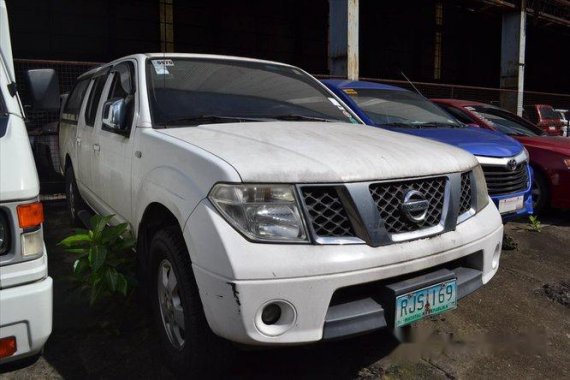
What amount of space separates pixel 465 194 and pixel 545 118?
11.2 m

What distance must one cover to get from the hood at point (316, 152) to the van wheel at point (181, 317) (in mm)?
480

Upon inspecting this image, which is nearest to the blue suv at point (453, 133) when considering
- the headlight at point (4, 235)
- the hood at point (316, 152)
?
the hood at point (316, 152)

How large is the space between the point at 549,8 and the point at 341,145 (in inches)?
659

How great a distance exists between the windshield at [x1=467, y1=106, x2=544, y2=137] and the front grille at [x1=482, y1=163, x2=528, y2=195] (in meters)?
1.93

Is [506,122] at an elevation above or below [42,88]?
below

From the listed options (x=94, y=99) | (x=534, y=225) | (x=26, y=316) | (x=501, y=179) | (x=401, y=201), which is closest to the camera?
(x=26, y=316)

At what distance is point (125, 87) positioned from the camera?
325cm

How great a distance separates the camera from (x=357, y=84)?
5.59m

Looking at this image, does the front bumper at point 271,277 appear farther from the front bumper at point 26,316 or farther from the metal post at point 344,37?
the metal post at point 344,37

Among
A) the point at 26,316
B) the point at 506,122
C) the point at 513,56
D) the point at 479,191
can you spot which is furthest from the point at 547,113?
the point at 26,316

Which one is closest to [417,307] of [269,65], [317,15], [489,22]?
[269,65]

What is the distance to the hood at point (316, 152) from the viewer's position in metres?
2.03

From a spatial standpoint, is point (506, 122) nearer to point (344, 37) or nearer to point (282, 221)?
point (344, 37)

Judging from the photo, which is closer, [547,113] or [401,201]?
[401,201]
